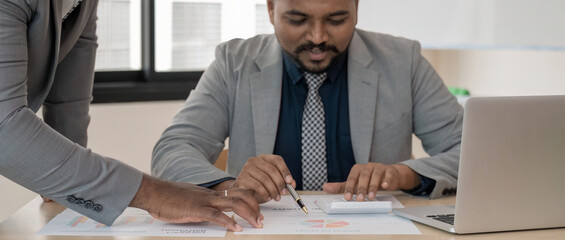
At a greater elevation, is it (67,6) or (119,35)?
(67,6)

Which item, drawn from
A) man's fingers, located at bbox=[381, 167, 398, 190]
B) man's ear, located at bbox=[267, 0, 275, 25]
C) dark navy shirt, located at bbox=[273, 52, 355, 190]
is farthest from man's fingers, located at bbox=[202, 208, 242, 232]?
man's ear, located at bbox=[267, 0, 275, 25]

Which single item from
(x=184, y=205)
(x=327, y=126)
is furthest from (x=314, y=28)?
(x=184, y=205)

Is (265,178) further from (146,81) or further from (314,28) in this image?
(146,81)

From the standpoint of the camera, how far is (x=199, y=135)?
2.03 metres

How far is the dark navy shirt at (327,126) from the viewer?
6.87 feet

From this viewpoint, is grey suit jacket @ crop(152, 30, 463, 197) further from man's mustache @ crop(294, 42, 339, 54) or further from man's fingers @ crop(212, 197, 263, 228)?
man's fingers @ crop(212, 197, 263, 228)

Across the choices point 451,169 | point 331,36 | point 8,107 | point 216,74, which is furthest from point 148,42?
point 8,107

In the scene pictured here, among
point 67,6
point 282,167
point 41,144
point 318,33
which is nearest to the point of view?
point 41,144

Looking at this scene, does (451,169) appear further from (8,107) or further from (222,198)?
(8,107)

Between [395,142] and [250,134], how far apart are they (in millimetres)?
430

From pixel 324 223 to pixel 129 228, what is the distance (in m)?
0.39

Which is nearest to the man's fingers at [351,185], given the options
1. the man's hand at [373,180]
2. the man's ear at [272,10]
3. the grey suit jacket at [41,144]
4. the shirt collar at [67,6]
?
the man's hand at [373,180]

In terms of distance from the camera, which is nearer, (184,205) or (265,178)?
(184,205)

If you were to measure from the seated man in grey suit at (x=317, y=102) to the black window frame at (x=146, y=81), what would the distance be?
1.72 m
